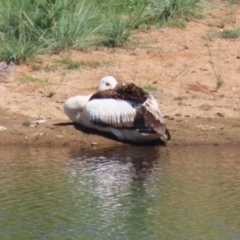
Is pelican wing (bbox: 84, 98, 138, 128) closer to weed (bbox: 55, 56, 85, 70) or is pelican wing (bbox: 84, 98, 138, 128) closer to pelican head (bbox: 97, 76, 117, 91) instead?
pelican head (bbox: 97, 76, 117, 91)

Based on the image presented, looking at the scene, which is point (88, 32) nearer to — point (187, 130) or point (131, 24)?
point (131, 24)

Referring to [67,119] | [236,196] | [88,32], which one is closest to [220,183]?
[236,196]

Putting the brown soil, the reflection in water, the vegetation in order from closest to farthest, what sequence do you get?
the reflection in water → the brown soil → the vegetation

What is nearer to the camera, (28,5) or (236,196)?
(236,196)

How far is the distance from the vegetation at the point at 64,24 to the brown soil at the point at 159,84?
6.3 inches

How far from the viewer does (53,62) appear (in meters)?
12.1

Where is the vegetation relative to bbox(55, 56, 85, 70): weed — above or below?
above

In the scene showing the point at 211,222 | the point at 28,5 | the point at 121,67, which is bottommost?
the point at 211,222

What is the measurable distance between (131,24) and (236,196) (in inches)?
207

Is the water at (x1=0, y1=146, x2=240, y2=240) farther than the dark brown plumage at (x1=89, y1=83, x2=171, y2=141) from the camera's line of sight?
No

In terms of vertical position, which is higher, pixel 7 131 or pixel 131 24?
pixel 131 24

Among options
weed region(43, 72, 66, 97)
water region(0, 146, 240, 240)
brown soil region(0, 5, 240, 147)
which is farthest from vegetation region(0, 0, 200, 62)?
water region(0, 146, 240, 240)

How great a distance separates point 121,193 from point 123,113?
6.04 feet

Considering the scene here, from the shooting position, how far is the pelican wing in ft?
32.3
